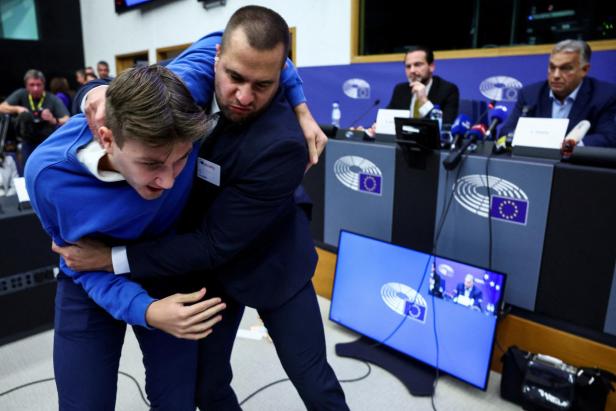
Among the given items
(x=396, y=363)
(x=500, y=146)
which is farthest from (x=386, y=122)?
(x=396, y=363)

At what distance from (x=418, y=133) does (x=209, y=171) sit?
1.06m

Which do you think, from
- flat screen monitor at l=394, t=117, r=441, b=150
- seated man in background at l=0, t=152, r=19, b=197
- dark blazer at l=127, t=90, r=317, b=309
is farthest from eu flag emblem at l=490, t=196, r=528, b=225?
seated man in background at l=0, t=152, r=19, b=197

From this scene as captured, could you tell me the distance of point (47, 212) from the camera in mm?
932

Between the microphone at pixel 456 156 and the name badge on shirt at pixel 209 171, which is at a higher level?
the name badge on shirt at pixel 209 171

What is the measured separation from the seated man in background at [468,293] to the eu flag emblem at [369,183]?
0.56m

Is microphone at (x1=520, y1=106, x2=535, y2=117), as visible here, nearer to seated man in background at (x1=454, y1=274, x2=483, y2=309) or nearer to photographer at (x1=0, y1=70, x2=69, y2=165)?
seated man in background at (x1=454, y1=274, x2=483, y2=309)

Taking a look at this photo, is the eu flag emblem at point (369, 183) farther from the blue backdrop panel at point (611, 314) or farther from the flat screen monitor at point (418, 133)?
the blue backdrop panel at point (611, 314)

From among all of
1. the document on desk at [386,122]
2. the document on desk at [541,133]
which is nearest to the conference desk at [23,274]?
the document on desk at [386,122]

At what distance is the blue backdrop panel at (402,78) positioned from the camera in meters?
3.45

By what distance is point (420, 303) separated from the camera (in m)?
1.85

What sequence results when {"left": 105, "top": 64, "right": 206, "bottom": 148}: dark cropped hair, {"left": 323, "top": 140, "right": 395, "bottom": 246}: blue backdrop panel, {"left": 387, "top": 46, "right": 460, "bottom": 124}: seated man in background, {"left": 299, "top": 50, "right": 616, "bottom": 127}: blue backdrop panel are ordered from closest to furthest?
{"left": 105, "top": 64, "right": 206, "bottom": 148}: dark cropped hair < {"left": 323, "top": 140, "right": 395, "bottom": 246}: blue backdrop panel < {"left": 387, "top": 46, "right": 460, "bottom": 124}: seated man in background < {"left": 299, "top": 50, "right": 616, "bottom": 127}: blue backdrop panel

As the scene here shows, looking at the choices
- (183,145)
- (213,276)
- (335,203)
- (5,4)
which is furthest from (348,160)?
(5,4)

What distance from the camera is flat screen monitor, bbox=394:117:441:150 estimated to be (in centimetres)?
181

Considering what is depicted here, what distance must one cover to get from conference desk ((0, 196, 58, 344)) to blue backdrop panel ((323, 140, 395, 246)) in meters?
1.36
